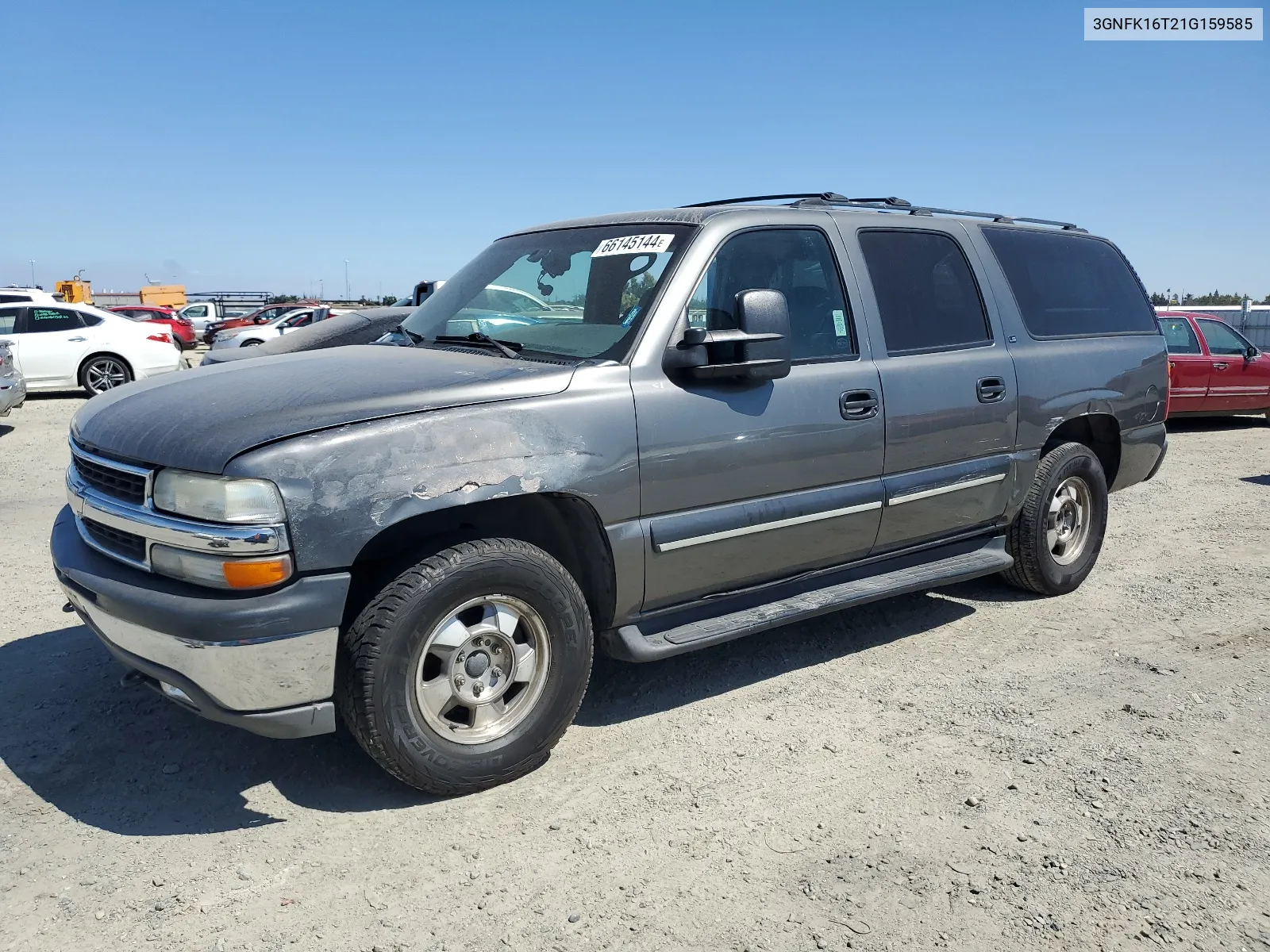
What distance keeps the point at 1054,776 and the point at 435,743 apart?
6.92 ft

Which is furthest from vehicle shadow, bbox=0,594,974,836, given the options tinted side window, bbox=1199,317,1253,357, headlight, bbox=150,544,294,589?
tinted side window, bbox=1199,317,1253,357

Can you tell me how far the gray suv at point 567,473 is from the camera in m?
2.96

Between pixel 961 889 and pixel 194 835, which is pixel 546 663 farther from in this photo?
pixel 961 889

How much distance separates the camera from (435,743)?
10.6ft

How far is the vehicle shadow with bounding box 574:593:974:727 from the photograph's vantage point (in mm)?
4180

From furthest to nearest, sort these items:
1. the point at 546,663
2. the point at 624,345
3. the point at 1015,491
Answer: the point at 1015,491, the point at 624,345, the point at 546,663

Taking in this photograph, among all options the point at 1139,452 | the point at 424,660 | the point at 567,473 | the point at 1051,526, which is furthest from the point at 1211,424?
the point at 424,660

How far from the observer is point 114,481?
327 centimetres

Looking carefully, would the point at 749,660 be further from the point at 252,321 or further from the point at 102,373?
the point at 252,321

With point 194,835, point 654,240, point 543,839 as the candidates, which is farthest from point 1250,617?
point 194,835

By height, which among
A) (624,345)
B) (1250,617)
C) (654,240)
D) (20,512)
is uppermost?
(654,240)

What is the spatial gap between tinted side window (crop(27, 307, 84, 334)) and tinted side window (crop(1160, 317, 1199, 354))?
15.8 meters

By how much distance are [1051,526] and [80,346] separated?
582 inches

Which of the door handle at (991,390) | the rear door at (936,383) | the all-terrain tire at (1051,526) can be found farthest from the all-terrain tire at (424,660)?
the all-terrain tire at (1051,526)
